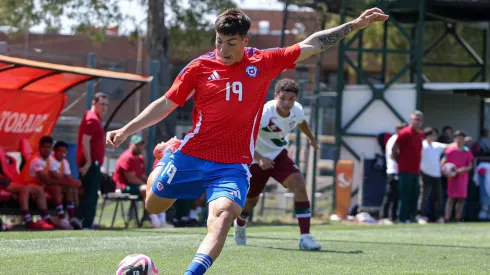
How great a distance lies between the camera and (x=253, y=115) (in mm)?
7367

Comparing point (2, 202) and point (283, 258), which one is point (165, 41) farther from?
point (283, 258)

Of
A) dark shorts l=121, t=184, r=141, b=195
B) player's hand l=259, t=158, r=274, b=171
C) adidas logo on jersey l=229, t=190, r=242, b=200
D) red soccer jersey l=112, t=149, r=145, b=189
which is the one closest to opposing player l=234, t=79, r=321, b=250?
player's hand l=259, t=158, r=274, b=171

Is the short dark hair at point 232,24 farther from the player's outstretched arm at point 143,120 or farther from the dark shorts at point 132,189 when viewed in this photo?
the dark shorts at point 132,189

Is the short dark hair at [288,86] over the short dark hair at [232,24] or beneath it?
beneath

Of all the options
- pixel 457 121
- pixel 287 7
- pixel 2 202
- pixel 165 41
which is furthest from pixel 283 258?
pixel 457 121

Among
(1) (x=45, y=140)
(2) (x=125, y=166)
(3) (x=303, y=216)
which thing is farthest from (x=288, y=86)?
(2) (x=125, y=166)

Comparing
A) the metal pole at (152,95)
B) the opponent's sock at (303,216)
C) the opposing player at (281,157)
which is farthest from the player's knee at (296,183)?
the metal pole at (152,95)

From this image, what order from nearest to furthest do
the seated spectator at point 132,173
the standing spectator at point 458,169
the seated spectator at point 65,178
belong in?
the seated spectator at point 65,178 → the seated spectator at point 132,173 → the standing spectator at point 458,169

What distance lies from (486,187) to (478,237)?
7.01m

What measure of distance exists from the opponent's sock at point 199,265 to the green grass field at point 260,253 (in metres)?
1.99

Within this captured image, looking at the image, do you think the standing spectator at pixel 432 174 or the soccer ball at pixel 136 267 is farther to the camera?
the standing spectator at pixel 432 174

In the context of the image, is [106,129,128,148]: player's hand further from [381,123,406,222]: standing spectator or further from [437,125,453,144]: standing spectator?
[437,125,453,144]: standing spectator

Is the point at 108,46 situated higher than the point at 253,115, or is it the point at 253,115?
the point at 108,46

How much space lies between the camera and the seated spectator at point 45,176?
49.5 feet
